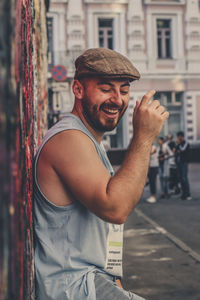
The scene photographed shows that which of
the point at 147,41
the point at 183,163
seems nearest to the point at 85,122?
the point at 183,163

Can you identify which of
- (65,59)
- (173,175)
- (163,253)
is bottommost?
(173,175)

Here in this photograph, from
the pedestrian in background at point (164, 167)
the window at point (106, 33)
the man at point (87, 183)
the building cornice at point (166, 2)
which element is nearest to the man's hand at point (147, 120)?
the man at point (87, 183)

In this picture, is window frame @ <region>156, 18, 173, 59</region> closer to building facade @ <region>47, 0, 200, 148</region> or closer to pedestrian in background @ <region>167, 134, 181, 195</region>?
building facade @ <region>47, 0, 200, 148</region>

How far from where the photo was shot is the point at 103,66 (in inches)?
68.9

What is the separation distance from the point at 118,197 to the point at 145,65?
23117mm

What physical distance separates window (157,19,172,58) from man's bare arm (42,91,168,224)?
77.6 feet

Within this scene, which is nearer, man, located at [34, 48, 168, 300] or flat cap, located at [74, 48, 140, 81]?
man, located at [34, 48, 168, 300]

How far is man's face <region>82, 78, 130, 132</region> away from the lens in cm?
179

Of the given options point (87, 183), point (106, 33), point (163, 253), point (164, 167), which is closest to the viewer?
point (87, 183)

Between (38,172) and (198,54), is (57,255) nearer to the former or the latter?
(38,172)

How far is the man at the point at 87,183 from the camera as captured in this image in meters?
1.54

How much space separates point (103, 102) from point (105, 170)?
0.33 m

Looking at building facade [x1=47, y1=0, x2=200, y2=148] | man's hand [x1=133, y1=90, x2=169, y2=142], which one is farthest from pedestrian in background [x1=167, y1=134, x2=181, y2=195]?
building facade [x1=47, y1=0, x2=200, y2=148]

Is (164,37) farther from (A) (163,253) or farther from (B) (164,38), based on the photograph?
(A) (163,253)
